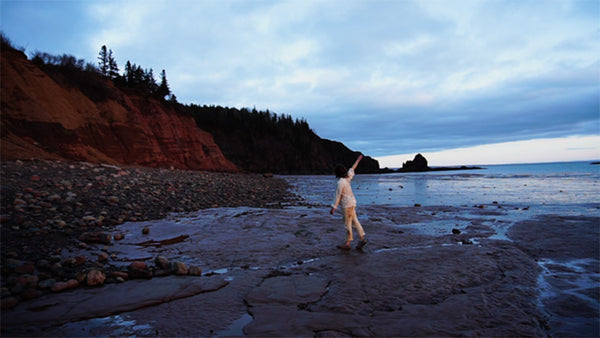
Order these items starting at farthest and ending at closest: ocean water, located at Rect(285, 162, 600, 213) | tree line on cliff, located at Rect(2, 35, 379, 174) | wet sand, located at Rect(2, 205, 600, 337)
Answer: tree line on cliff, located at Rect(2, 35, 379, 174)
ocean water, located at Rect(285, 162, 600, 213)
wet sand, located at Rect(2, 205, 600, 337)

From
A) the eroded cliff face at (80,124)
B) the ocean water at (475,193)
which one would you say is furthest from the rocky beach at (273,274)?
the eroded cliff face at (80,124)

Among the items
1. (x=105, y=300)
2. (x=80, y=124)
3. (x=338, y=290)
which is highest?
(x=80, y=124)

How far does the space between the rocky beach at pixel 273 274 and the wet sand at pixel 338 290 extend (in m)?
0.02

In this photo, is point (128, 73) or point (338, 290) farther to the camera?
point (128, 73)

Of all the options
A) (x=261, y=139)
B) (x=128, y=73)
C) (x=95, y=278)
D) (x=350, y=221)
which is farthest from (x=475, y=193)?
(x=261, y=139)

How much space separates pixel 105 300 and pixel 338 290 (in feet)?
10.2

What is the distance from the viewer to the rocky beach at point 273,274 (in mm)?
3369

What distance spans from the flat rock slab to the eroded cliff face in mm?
12772

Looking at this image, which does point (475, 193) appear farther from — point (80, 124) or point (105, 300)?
point (80, 124)

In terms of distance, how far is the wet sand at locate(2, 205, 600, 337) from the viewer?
130 inches

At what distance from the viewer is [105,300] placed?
3.88 m

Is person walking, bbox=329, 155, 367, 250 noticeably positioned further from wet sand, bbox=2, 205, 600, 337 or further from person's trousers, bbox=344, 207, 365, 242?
wet sand, bbox=2, 205, 600, 337

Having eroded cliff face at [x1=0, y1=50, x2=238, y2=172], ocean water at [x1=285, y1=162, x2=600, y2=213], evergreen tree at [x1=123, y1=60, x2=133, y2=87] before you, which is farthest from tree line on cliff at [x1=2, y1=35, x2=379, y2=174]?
ocean water at [x1=285, y1=162, x2=600, y2=213]

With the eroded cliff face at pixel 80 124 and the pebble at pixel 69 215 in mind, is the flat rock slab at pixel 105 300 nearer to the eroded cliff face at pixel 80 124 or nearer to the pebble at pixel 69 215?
the pebble at pixel 69 215
